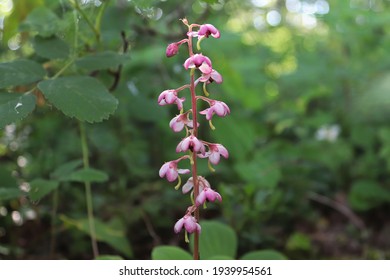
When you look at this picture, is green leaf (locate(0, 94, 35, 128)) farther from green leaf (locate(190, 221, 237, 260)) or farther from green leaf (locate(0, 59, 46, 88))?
green leaf (locate(190, 221, 237, 260))

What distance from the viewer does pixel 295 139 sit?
247cm

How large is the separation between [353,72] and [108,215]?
1.57 meters

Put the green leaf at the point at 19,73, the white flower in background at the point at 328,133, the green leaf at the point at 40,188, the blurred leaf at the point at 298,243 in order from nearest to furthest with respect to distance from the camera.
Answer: the green leaf at the point at 19,73
the green leaf at the point at 40,188
the blurred leaf at the point at 298,243
the white flower in background at the point at 328,133

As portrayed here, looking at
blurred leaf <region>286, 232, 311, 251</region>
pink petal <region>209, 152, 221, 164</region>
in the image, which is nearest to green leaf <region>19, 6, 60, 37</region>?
pink petal <region>209, 152, 221, 164</region>

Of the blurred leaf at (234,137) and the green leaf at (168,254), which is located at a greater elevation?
the blurred leaf at (234,137)

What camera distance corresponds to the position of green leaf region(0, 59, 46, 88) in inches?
41.9

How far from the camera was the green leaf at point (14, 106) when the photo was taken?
0.94 m

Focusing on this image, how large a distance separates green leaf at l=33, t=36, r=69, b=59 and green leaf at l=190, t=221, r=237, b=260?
57 cm

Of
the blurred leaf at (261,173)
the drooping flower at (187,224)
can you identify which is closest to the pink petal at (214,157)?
the drooping flower at (187,224)

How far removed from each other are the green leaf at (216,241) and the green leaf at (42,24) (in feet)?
2.08


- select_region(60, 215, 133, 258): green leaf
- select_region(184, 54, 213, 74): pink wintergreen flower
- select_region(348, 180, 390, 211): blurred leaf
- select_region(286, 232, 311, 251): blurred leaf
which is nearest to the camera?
select_region(184, 54, 213, 74): pink wintergreen flower

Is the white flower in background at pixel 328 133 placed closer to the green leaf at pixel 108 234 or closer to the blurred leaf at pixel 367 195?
the blurred leaf at pixel 367 195

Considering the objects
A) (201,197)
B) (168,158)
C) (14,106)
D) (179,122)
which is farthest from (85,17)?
(168,158)

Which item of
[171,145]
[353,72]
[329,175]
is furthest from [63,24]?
[353,72]
